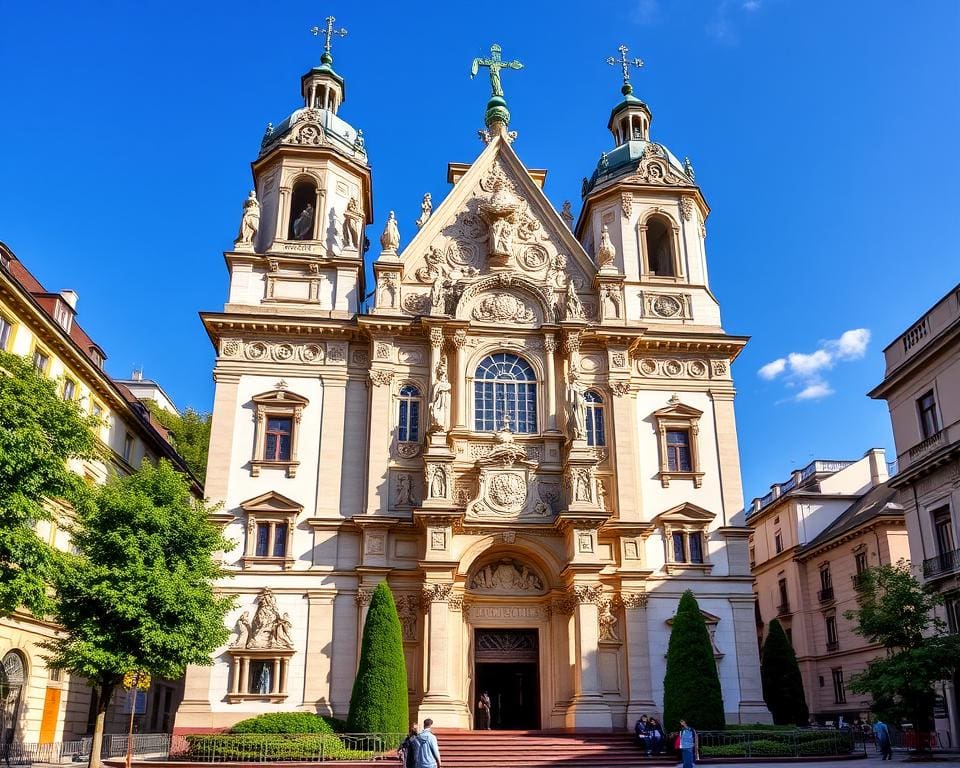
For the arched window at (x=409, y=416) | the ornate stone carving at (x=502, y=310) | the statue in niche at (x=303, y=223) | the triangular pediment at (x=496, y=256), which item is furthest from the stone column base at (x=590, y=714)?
the statue in niche at (x=303, y=223)

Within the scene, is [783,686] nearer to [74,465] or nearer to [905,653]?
[905,653]

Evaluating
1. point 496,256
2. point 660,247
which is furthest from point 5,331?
point 660,247

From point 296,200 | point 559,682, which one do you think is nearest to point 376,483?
point 559,682

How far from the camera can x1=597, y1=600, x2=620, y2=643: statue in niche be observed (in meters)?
34.1

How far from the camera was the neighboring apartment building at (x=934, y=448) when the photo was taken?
3256cm

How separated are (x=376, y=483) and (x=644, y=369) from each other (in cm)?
1342

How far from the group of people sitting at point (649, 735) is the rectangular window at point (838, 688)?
79.0 feet

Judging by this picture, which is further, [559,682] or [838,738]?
[559,682]

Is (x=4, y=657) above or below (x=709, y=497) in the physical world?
below

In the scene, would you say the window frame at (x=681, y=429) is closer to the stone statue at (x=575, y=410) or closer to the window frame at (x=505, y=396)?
the stone statue at (x=575, y=410)

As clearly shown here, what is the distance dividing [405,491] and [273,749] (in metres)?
11.7

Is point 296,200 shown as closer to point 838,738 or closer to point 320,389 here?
point 320,389

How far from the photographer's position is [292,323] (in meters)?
37.8

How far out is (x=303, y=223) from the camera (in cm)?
4316
